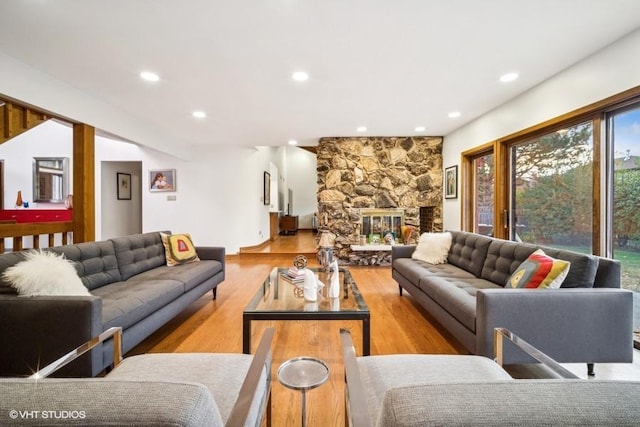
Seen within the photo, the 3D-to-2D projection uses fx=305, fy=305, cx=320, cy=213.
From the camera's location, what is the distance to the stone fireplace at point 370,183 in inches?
221

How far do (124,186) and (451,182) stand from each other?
7074mm

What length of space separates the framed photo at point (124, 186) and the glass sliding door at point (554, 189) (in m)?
7.67

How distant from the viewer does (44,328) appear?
172 cm

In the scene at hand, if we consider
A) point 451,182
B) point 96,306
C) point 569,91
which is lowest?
point 96,306

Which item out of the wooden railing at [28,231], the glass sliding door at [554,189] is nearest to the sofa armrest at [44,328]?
the wooden railing at [28,231]

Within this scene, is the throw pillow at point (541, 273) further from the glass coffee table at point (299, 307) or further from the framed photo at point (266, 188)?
the framed photo at point (266, 188)

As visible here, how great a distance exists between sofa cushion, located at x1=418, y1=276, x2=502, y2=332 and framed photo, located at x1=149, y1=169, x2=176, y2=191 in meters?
5.47

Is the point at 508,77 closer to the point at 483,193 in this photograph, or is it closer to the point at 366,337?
the point at 483,193

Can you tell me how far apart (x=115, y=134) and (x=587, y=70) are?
5.21 metres

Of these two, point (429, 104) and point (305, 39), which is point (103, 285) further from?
point (429, 104)

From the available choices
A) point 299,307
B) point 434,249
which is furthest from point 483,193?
point 299,307

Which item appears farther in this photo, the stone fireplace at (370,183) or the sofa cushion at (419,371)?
the stone fireplace at (370,183)

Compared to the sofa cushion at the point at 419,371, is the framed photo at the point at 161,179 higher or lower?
higher
